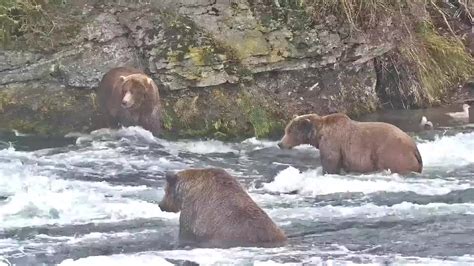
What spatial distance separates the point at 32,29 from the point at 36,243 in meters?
6.16

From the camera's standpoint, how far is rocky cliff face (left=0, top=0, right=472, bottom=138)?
1276 centimetres

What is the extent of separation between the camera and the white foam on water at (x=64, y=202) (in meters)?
8.17

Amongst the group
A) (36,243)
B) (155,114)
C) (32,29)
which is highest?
(32,29)

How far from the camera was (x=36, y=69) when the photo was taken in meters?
12.8

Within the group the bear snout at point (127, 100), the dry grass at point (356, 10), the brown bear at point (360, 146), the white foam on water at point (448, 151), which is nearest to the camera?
the brown bear at point (360, 146)

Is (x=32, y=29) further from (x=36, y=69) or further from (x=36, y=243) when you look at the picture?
(x=36, y=243)

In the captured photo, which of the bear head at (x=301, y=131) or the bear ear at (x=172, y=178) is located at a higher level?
the bear head at (x=301, y=131)

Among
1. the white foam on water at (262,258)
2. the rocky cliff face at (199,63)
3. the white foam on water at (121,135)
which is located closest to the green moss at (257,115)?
the rocky cliff face at (199,63)

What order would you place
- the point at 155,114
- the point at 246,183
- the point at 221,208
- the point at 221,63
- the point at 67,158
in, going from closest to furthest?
the point at 221,208
the point at 246,183
the point at 67,158
the point at 155,114
the point at 221,63

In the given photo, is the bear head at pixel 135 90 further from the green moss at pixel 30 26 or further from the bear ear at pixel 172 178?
the bear ear at pixel 172 178

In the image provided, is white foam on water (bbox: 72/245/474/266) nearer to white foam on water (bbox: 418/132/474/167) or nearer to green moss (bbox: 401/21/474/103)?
white foam on water (bbox: 418/132/474/167)

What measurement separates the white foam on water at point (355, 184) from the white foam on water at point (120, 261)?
108 inches

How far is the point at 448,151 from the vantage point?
11.3m

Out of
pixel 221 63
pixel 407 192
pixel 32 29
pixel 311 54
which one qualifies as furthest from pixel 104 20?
pixel 407 192
